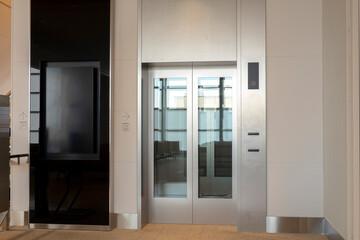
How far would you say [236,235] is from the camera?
5488mm

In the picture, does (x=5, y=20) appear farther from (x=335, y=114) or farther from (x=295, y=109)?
(x=335, y=114)

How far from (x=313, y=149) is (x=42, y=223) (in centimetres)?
399

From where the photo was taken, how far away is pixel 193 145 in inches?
243

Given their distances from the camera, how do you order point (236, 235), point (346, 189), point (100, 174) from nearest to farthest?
point (346, 189) < point (236, 235) < point (100, 174)

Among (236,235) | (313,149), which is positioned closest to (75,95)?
(236,235)

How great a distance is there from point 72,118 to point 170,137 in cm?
148

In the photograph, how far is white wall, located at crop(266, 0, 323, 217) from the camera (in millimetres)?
5613

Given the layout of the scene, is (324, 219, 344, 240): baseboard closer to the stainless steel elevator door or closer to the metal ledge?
the stainless steel elevator door

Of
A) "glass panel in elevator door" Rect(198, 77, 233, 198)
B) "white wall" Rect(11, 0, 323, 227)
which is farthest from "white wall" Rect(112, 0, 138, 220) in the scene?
"white wall" Rect(11, 0, 323, 227)

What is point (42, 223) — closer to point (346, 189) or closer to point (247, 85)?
point (247, 85)

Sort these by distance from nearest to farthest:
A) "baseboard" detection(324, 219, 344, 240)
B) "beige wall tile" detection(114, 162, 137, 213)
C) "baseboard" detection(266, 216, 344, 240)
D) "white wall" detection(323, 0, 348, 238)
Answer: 1. "white wall" detection(323, 0, 348, 238)
2. "baseboard" detection(324, 219, 344, 240)
3. "baseboard" detection(266, 216, 344, 240)
4. "beige wall tile" detection(114, 162, 137, 213)

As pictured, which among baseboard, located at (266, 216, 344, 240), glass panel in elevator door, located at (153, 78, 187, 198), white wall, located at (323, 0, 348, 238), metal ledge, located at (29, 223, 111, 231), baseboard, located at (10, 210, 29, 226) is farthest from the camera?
glass panel in elevator door, located at (153, 78, 187, 198)

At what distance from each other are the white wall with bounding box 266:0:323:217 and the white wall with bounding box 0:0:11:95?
6755mm

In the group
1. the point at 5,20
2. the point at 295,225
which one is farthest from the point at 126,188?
the point at 5,20
